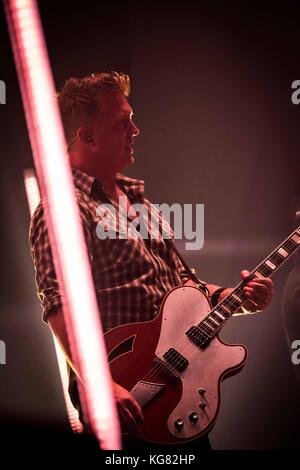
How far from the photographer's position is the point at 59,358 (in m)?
1.77

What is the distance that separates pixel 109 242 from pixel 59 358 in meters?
0.60

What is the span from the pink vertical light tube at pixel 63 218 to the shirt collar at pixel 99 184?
0.27 feet

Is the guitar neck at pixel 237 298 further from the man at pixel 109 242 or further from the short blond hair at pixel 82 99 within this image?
the short blond hair at pixel 82 99

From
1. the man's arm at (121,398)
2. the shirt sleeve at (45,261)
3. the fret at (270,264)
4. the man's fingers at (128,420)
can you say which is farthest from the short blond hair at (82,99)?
the man's fingers at (128,420)

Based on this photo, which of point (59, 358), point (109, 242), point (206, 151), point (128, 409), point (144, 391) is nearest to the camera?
point (128, 409)

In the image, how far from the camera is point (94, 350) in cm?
130

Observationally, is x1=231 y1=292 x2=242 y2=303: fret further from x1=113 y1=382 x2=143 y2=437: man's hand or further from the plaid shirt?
x1=113 y1=382 x2=143 y2=437: man's hand

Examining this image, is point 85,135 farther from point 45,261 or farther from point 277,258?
point 277,258

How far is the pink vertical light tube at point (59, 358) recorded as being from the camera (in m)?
1.77

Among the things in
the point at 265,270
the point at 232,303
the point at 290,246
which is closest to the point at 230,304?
the point at 232,303

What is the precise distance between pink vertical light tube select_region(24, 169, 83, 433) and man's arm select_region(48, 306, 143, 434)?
55 centimetres

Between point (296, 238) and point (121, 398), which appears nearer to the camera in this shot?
point (121, 398)

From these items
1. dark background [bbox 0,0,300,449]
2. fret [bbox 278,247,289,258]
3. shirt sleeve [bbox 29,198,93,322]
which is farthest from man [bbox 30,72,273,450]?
dark background [bbox 0,0,300,449]

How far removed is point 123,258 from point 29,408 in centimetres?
77
